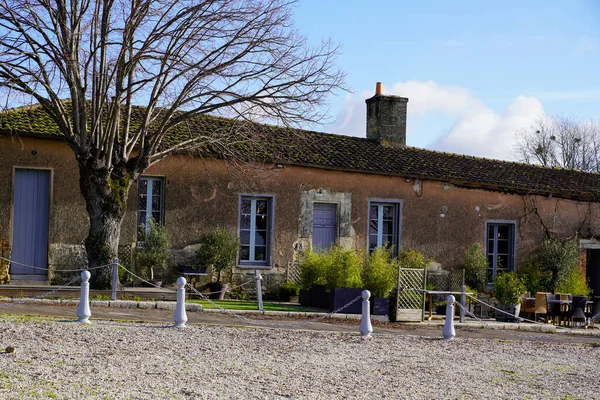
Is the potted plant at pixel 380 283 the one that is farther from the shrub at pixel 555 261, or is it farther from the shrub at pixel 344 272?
the shrub at pixel 555 261

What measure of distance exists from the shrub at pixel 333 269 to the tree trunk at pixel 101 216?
425cm

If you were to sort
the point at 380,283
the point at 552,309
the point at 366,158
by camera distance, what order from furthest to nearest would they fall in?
the point at 366,158, the point at 552,309, the point at 380,283

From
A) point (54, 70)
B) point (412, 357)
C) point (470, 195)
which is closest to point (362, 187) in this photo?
point (470, 195)

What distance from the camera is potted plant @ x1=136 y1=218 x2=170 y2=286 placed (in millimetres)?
17672

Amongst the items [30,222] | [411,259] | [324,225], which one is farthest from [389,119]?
[30,222]

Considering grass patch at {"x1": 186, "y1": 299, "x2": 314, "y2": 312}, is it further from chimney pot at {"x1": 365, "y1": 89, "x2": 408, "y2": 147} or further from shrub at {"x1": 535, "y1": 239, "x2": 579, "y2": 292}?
shrub at {"x1": 535, "y1": 239, "x2": 579, "y2": 292}

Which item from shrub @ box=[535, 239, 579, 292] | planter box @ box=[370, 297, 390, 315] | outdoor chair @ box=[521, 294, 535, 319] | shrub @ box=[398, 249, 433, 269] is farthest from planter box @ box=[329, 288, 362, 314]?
shrub @ box=[535, 239, 579, 292]

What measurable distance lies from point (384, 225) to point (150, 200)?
246 inches

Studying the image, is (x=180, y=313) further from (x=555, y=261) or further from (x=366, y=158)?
(x=555, y=261)

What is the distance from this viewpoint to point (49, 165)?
56.4 feet

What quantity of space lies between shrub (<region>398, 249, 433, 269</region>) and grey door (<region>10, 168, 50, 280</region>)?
816 centimetres

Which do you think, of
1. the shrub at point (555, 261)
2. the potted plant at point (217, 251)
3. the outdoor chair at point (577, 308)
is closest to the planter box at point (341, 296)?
the potted plant at point (217, 251)

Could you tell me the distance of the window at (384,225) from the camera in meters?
20.8

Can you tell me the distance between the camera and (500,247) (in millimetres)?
22828
